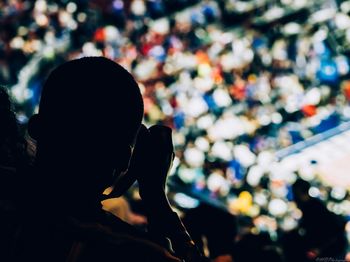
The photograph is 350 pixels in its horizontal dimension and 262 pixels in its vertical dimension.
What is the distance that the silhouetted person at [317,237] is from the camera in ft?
7.99

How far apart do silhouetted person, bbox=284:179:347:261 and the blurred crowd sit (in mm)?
2202

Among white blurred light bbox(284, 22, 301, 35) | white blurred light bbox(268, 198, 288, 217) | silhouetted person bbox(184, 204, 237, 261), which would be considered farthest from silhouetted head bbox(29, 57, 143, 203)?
white blurred light bbox(284, 22, 301, 35)

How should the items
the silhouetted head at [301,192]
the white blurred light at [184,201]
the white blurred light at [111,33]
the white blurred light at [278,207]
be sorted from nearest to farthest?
1. the silhouetted head at [301,192]
2. the white blurred light at [184,201]
3. the white blurred light at [278,207]
4. the white blurred light at [111,33]

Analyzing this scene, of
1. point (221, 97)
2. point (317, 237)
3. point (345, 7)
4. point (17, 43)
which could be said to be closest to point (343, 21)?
point (345, 7)

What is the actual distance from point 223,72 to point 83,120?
209 inches

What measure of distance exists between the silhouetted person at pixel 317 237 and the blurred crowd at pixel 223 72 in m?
2.20

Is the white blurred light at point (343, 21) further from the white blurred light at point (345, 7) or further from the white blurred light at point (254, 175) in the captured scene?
the white blurred light at point (254, 175)

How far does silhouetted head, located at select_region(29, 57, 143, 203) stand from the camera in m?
0.74

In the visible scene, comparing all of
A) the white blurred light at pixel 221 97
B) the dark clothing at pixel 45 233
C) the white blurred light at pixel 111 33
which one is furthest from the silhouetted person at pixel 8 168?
the white blurred light at pixel 111 33

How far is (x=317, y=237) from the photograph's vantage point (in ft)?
8.15

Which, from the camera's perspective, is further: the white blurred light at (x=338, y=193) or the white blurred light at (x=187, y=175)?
the white blurred light at (x=187, y=175)

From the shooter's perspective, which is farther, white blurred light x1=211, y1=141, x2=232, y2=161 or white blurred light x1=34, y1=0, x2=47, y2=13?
white blurred light x1=34, y1=0, x2=47, y2=13

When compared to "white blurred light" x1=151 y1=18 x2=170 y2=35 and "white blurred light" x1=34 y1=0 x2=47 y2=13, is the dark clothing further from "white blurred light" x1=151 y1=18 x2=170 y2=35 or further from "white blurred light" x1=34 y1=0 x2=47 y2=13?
"white blurred light" x1=34 y1=0 x2=47 y2=13

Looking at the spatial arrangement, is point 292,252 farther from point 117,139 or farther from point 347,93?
point 347,93
